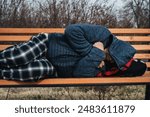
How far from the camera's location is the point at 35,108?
3.93 meters

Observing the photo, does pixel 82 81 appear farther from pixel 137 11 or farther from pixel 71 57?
pixel 137 11

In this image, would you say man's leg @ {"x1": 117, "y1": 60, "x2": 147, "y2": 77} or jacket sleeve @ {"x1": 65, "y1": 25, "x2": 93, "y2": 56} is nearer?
jacket sleeve @ {"x1": 65, "y1": 25, "x2": 93, "y2": 56}

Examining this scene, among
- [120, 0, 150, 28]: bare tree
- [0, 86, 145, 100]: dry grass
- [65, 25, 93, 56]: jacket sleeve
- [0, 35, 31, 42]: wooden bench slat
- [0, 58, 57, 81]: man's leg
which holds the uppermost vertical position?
[65, 25, 93, 56]: jacket sleeve

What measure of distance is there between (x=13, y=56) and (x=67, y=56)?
48 centimetres

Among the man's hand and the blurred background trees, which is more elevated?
the man's hand

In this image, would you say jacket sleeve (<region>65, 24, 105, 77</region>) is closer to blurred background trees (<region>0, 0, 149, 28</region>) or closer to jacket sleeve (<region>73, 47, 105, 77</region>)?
jacket sleeve (<region>73, 47, 105, 77</region>)

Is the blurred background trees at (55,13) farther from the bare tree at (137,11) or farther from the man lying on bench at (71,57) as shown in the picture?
the man lying on bench at (71,57)

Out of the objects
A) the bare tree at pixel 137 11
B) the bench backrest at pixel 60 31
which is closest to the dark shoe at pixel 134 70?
the bench backrest at pixel 60 31

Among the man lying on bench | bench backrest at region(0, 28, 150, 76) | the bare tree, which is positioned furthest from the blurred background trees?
the man lying on bench

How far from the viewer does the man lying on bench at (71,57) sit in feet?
12.8

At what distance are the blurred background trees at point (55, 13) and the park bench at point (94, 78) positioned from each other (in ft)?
5.04

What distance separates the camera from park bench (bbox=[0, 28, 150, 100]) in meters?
3.95

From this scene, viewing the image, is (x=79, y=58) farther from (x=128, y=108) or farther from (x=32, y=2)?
(x=32, y=2)

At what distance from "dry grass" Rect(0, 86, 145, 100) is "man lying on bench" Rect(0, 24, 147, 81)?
4.07 ft
